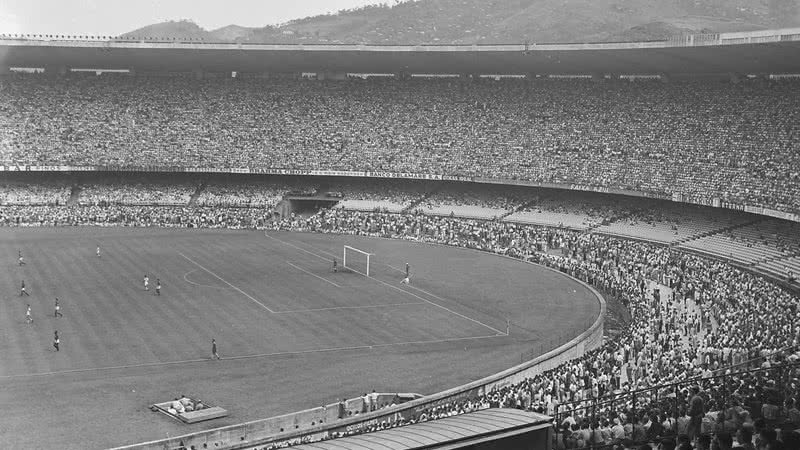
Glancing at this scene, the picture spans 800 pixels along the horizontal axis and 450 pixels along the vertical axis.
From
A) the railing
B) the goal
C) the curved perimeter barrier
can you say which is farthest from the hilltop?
the curved perimeter barrier

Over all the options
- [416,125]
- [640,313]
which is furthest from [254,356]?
[416,125]

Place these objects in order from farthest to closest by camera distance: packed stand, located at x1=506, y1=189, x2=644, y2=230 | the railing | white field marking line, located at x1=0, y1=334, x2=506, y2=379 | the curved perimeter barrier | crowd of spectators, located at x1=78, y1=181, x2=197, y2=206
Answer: crowd of spectators, located at x1=78, y1=181, x2=197, y2=206 < the railing < packed stand, located at x1=506, y1=189, x2=644, y2=230 < white field marking line, located at x1=0, y1=334, x2=506, y2=379 < the curved perimeter barrier

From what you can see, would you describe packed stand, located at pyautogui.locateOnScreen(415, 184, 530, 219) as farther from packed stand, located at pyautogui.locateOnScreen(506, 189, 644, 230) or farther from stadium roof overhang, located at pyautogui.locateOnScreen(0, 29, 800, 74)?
stadium roof overhang, located at pyautogui.locateOnScreen(0, 29, 800, 74)

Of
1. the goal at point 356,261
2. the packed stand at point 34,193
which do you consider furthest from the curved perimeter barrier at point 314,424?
the packed stand at point 34,193

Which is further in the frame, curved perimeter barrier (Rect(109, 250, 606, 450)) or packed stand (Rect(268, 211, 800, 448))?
packed stand (Rect(268, 211, 800, 448))

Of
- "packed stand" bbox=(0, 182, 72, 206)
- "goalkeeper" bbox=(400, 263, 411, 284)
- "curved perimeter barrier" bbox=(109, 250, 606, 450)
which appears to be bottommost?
"goalkeeper" bbox=(400, 263, 411, 284)

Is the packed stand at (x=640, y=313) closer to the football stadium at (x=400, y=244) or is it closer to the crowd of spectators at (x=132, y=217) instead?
the football stadium at (x=400, y=244)

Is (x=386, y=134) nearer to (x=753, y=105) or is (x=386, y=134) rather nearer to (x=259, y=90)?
(x=259, y=90)

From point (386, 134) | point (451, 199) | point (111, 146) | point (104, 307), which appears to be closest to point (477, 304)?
point (104, 307)
